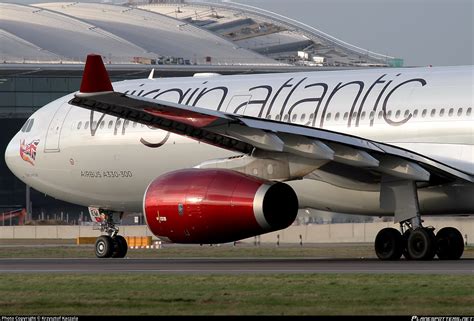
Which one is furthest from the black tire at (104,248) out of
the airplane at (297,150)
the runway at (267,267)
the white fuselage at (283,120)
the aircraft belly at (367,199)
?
the aircraft belly at (367,199)

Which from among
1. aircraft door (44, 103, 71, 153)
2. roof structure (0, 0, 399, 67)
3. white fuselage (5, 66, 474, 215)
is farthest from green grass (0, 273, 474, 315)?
roof structure (0, 0, 399, 67)

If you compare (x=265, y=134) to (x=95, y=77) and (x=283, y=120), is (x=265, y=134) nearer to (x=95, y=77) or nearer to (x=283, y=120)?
(x=95, y=77)

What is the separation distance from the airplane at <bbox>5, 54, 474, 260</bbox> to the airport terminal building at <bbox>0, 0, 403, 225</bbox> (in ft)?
159

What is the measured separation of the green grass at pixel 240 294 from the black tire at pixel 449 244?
22.5ft

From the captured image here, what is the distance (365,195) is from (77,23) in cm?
7575

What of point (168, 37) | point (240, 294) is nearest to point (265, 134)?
point (240, 294)

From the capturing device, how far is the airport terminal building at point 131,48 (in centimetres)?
8344

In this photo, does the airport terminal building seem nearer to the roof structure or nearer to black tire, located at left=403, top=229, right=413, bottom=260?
the roof structure

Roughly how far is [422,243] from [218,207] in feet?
13.9

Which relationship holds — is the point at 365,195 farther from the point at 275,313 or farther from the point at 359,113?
the point at 275,313

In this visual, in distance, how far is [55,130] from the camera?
33.5 metres

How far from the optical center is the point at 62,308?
17.1 m

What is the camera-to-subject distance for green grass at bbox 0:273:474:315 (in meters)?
16.5

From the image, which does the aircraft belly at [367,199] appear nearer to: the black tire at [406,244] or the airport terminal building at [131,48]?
the black tire at [406,244]
